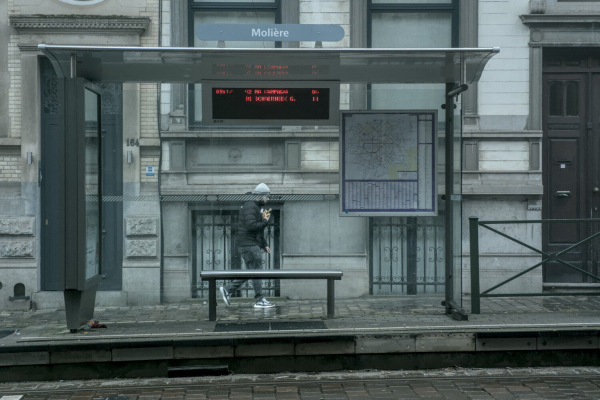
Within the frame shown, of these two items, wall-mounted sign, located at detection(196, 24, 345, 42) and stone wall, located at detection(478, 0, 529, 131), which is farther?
stone wall, located at detection(478, 0, 529, 131)

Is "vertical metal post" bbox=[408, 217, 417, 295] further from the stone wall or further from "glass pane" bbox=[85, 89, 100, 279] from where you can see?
"glass pane" bbox=[85, 89, 100, 279]

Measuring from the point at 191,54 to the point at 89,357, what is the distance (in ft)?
10.9

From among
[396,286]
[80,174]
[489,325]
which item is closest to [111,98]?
[80,174]

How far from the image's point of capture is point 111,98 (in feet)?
27.9

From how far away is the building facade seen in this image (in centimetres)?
859

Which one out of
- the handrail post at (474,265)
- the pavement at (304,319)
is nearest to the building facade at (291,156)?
the pavement at (304,319)

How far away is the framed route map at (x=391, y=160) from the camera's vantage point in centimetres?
842

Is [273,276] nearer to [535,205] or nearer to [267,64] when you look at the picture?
[267,64]

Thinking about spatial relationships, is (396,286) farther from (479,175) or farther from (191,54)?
(191,54)

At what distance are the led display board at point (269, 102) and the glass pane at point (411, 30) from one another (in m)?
3.04

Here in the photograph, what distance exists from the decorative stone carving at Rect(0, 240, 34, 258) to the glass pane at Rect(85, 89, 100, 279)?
2.50 meters

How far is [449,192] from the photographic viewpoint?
834cm

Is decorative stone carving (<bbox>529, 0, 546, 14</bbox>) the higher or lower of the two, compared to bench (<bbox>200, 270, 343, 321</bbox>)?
higher

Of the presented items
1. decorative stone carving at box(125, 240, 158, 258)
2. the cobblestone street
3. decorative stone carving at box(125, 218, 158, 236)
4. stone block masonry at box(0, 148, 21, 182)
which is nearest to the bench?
decorative stone carving at box(125, 240, 158, 258)
